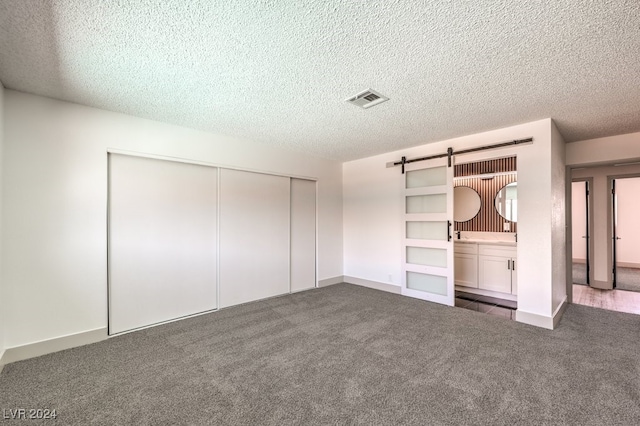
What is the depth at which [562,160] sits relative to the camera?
161 inches

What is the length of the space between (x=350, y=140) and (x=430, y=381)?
10.8ft

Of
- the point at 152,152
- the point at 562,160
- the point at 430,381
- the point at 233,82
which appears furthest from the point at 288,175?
the point at 562,160

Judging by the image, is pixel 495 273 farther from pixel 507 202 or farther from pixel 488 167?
Result: pixel 488 167

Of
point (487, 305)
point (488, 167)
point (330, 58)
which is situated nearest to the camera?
point (330, 58)

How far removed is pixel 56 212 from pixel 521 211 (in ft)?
17.3

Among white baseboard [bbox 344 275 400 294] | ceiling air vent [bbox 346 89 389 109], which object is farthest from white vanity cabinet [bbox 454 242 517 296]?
ceiling air vent [bbox 346 89 389 109]

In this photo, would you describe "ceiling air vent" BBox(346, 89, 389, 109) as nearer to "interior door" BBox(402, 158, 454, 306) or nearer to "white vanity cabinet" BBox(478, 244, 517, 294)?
"interior door" BBox(402, 158, 454, 306)

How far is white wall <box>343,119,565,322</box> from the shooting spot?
3.34m

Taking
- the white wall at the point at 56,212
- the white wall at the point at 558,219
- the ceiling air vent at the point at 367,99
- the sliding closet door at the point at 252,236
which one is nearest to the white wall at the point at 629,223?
the white wall at the point at 558,219

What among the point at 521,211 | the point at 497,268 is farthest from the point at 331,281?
the point at 521,211

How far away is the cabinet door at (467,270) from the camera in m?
4.90

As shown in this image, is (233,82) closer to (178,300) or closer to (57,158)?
(57,158)

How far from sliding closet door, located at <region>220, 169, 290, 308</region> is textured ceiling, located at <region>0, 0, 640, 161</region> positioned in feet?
4.03

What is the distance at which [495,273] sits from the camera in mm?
4652
